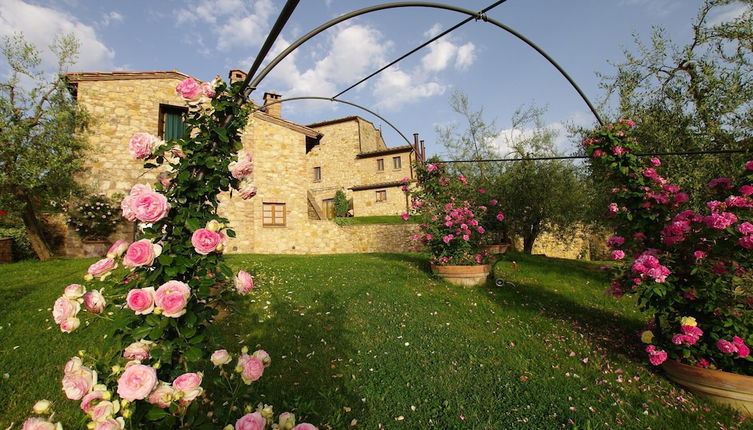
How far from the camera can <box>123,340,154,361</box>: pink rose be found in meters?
1.41

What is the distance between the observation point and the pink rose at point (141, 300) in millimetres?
1363

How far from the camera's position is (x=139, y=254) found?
1.43m

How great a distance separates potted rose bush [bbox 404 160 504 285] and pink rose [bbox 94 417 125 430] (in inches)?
251

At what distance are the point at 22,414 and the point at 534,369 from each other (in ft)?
Result: 15.2

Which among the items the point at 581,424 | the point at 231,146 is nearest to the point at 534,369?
the point at 581,424

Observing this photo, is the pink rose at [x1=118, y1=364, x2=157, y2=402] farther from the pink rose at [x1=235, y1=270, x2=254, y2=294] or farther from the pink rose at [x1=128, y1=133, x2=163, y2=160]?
the pink rose at [x1=128, y1=133, x2=163, y2=160]

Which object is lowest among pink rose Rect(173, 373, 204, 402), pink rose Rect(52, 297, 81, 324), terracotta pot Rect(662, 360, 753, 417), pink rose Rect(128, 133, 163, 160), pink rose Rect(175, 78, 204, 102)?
terracotta pot Rect(662, 360, 753, 417)

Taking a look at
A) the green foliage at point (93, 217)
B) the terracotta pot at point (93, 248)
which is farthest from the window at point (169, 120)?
the terracotta pot at point (93, 248)

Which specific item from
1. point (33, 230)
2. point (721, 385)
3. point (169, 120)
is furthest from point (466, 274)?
point (169, 120)

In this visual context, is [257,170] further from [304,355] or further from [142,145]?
[142,145]

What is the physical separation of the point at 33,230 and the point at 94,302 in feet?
44.8

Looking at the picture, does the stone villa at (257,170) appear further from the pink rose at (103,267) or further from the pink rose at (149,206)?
the pink rose at (103,267)

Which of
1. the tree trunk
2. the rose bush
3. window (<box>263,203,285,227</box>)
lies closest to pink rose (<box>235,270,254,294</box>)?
the rose bush

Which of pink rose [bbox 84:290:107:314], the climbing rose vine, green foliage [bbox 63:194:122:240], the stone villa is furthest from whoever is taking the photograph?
the stone villa
